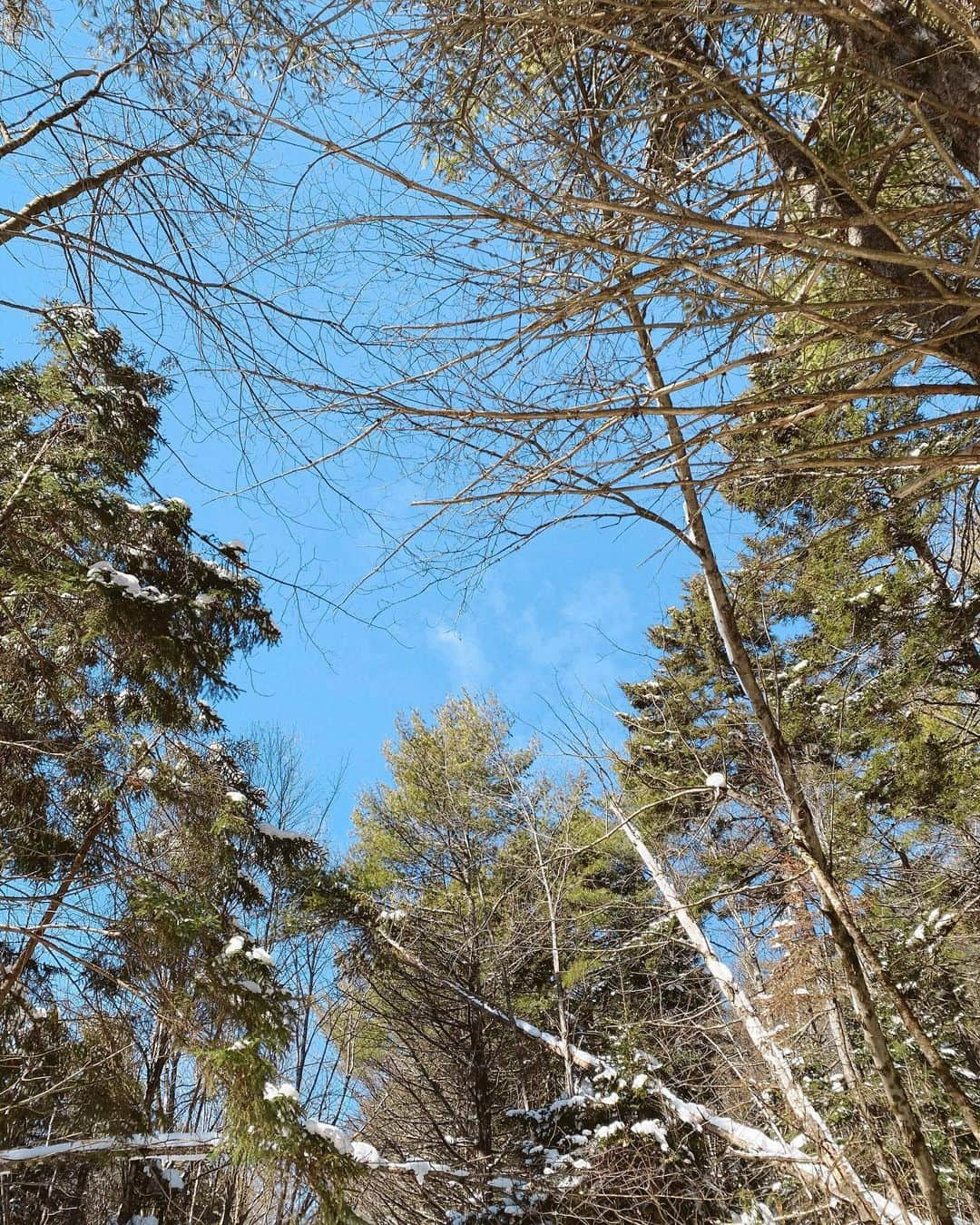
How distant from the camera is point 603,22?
1913 millimetres

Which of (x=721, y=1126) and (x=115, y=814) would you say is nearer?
(x=115, y=814)

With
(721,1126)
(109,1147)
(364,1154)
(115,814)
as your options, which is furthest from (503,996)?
(115,814)

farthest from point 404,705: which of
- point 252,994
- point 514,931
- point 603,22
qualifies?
point 603,22

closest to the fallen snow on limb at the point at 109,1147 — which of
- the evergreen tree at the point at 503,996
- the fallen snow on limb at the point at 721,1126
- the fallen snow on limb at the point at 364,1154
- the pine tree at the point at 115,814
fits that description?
the pine tree at the point at 115,814

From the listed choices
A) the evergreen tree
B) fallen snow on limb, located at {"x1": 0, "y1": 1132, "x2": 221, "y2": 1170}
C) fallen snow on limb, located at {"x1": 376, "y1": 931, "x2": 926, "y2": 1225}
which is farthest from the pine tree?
the evergreen tree

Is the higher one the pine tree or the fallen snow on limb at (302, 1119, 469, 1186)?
the pine tree

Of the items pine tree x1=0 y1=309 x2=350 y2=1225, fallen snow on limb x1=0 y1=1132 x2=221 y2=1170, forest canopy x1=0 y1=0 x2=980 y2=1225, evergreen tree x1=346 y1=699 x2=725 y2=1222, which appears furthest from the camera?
evergreen tree x1=346 y1=699 x2=725 y2=1222

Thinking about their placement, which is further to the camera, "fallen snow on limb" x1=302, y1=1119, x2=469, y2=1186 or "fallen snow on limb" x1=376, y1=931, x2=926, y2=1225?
"fallen snow on limb" x1=302, y1=1119, x2=469, y2=1186

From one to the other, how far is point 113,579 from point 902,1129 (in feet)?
15.8

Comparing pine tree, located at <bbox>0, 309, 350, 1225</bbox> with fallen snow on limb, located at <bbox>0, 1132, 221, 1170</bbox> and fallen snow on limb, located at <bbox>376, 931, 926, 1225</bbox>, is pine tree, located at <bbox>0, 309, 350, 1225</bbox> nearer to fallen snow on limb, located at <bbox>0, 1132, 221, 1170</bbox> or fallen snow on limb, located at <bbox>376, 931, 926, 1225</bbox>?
fallen snow on limb, located at <bbox>0, 1132, 221, 1170</bbox>

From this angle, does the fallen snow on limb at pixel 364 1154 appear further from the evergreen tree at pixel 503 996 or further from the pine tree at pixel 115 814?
the evergreen tree at pixel 503 996

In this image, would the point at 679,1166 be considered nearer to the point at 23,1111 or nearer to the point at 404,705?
the point at 23,1111

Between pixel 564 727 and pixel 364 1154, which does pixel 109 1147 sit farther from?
pixel 564 727

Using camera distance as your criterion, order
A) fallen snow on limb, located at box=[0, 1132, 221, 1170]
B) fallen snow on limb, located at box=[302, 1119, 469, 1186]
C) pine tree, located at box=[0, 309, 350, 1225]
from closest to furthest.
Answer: pine tree, located at box=[0, 309, 350, 1225], fallen snow on limb, located at box=[302, 1119, 469, 1186], fallen snow on limb, located at box=[0, 1132, 221, 1170]
